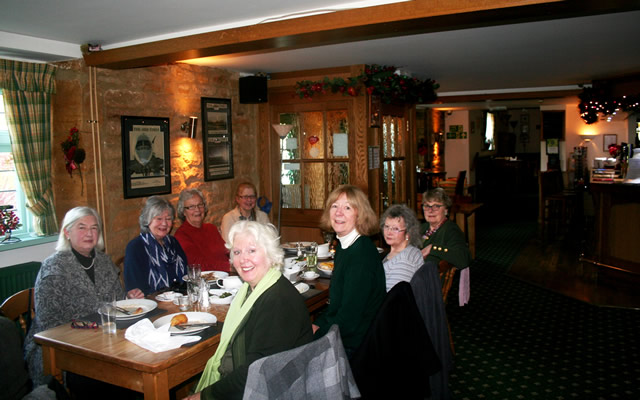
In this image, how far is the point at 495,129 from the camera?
17094 mm

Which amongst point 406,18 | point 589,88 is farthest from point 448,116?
point 406,18

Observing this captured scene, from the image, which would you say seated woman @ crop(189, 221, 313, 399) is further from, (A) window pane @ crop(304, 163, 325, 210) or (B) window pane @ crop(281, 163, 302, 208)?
(B) window pane @ crop(281, 163, 302, 208)

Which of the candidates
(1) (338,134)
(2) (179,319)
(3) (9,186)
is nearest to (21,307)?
(2) (179,319)

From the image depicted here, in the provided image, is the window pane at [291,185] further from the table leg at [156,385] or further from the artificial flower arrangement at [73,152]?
the table leg at [156,385]

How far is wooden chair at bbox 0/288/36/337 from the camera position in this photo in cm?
290

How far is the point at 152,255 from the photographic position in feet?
12.0

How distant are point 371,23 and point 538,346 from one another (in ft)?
9.80

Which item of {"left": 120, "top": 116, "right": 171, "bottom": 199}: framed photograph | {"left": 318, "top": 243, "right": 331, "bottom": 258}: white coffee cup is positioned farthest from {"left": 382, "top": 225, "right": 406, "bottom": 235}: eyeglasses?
{"left": 120, "top": 116, "right": 171, "bottom": 199}: framed photograph

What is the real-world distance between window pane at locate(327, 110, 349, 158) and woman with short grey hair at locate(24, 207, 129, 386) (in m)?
3.39

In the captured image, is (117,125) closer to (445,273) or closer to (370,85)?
(370,85)

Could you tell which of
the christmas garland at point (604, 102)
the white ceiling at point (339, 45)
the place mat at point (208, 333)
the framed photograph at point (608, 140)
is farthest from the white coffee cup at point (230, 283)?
the framed photograph at point (608, 140)

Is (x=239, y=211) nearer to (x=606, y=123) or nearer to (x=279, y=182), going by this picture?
(x=279, y=182)

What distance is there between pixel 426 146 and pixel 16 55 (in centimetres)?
994

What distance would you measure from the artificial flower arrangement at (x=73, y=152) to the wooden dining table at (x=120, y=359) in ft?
7.07
